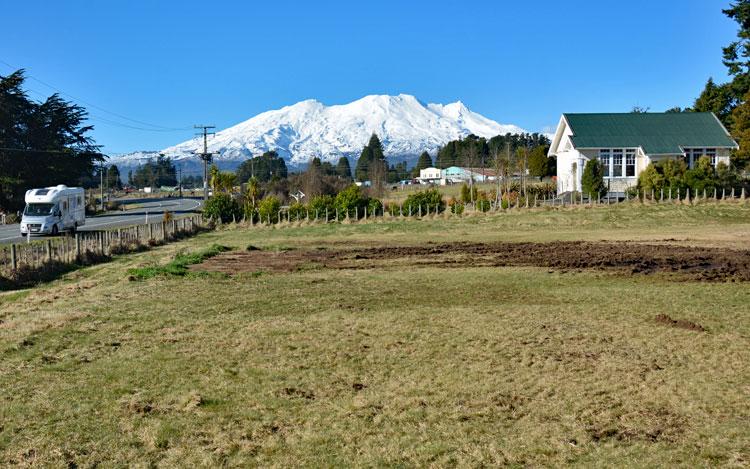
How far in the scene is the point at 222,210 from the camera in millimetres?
52844

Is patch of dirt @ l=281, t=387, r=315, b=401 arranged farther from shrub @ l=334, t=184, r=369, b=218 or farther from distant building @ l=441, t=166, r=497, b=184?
distant building @ l=441, t=166, r=497, b=184

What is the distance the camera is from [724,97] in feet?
218

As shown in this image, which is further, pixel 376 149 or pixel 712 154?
pixel 376 149

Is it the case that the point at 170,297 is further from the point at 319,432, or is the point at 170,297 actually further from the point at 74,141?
the point at 74,141

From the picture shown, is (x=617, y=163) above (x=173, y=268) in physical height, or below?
above

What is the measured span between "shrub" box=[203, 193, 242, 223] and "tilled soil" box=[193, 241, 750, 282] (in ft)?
81.0

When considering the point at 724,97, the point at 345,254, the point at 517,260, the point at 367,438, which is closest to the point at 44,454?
the point at 367,438

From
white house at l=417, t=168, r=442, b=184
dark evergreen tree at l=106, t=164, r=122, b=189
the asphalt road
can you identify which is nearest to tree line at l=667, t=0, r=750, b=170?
the asphalt road

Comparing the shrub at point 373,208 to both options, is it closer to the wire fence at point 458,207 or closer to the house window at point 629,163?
the wire fence at point 458,207

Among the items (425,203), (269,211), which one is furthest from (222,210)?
(425,203)

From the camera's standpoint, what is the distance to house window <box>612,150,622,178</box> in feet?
183

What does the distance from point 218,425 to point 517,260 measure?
16.8 metres

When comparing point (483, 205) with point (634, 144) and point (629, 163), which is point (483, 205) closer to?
point (629, 163)

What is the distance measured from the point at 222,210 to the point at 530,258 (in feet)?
111
